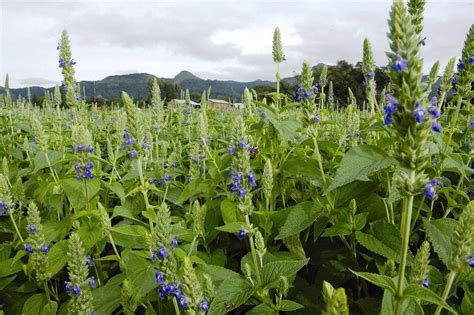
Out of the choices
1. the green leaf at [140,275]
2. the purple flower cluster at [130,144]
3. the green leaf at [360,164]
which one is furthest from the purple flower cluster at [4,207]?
the green leaf at [360,164]

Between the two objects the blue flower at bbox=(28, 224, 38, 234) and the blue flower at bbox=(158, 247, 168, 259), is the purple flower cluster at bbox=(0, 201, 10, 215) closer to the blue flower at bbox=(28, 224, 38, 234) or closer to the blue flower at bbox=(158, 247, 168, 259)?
the blue flower at bbox=(28, 224, 38, 234)

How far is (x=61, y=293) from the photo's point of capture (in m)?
3.45

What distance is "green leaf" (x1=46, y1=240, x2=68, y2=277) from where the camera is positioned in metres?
2.78

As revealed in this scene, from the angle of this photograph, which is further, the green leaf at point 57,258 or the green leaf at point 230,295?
the green leaf at point 57,258

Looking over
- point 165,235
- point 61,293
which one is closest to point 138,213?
point 61,293

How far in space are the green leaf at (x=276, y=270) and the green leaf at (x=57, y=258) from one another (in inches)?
62.3

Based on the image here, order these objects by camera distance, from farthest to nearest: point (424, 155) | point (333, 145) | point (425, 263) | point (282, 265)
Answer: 1. point (333, 145)
2. point (282, 265)
3. point (425, 263)
4. point (424, 155)

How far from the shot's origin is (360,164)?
2121 mm

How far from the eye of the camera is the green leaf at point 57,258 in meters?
2.78

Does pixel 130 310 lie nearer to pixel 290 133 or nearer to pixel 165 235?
pixel 165 235

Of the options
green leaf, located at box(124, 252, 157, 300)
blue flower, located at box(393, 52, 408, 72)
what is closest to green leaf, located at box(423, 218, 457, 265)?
blue flower, located at box(393, 52, 408, 72)

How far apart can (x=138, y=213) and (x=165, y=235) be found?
1.77m

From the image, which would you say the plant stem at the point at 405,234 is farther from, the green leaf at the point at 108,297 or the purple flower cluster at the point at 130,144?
the purple flower cluster at the point at 130,144

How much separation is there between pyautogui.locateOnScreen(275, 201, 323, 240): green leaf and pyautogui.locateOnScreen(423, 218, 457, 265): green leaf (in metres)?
0.76
